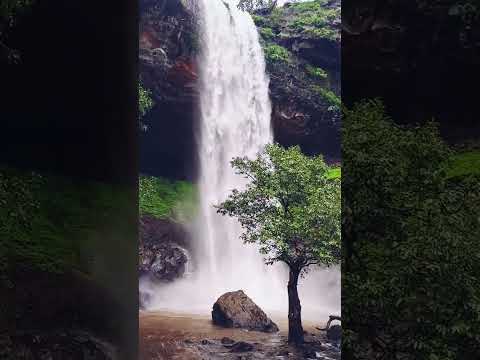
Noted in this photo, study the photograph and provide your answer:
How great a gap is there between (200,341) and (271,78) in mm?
18499

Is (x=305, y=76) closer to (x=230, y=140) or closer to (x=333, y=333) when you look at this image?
(x=230, y=140)

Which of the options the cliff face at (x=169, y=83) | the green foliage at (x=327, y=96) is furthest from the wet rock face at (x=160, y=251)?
the green foliage at (x=327, y=96)

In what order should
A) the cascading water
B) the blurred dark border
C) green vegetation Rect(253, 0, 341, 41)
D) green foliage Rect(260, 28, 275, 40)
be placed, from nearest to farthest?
the blurred dark border, the cascading water, green vegetation Rect(253, 0, 341, 41), green foliage Rect(260, 28, 275, 40)

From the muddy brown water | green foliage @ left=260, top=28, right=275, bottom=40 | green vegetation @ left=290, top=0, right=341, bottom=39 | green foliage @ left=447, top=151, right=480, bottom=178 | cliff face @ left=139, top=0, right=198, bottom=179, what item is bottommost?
the muddy brown water

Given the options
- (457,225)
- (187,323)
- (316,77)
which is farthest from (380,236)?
(316,77)

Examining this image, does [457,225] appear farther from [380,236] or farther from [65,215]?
[65,215]

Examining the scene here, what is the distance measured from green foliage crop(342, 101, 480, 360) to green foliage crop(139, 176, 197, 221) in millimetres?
26076

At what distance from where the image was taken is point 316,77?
37188 millimetres

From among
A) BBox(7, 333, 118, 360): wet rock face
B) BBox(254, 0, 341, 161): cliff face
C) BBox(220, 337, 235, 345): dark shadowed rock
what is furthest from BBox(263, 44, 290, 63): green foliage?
BBox(7, 333, 118, 360): wet rock face

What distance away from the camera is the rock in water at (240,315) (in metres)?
24.4

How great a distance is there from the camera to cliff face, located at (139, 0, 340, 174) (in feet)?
106

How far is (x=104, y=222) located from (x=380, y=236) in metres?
4.77

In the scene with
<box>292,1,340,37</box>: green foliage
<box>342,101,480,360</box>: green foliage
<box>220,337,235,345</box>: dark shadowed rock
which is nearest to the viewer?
<box>342,101,480,360</box>: green foliage

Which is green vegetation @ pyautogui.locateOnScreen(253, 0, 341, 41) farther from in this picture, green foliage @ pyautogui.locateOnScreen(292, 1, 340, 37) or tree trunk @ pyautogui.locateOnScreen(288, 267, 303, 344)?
tree trunk @ pyautogui.locateOnScreen(288, 267, 303, 344)
